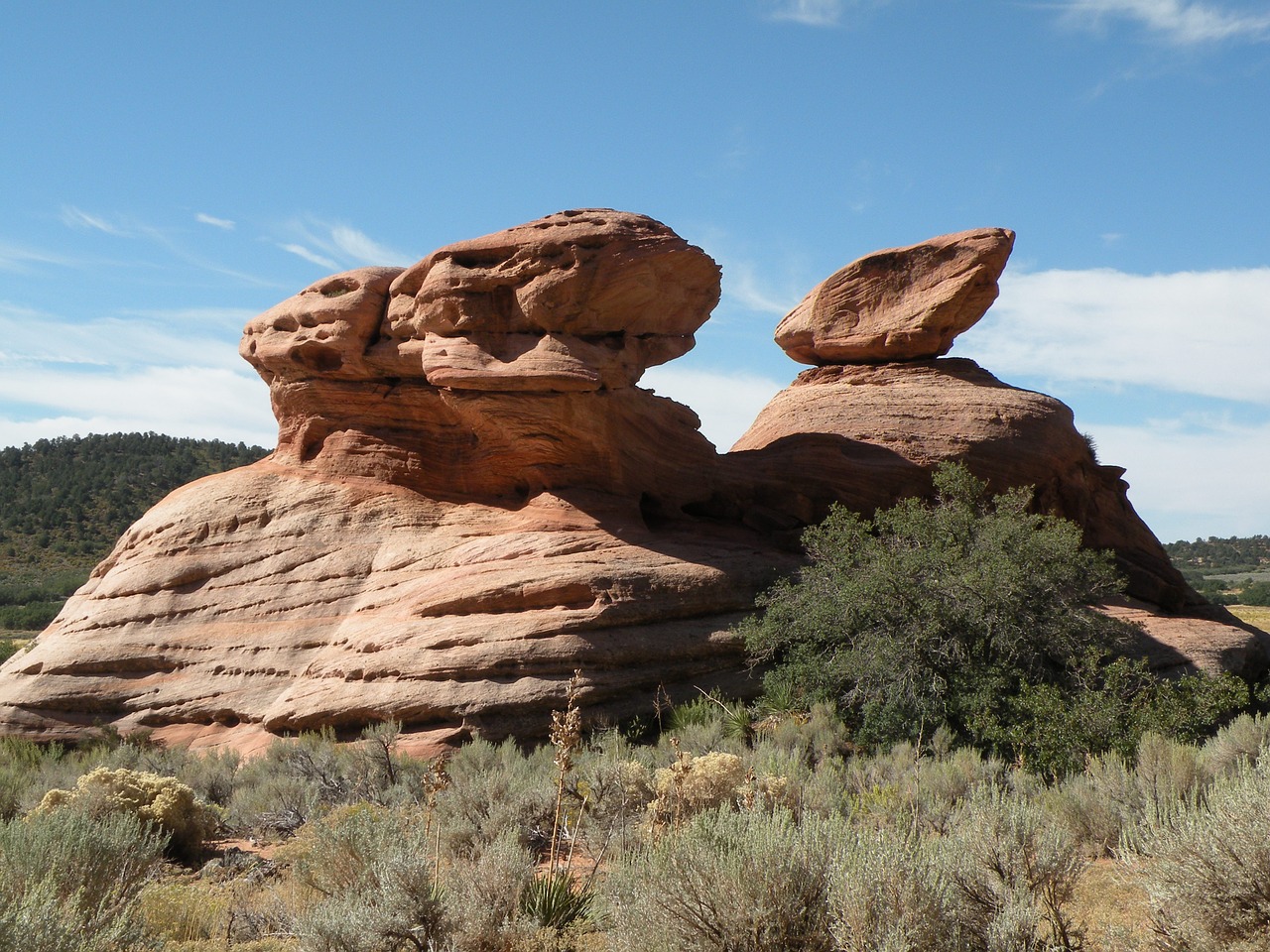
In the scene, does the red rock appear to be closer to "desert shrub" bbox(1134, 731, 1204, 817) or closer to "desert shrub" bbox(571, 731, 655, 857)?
"desert shrub" bbox(1134, 731, 1204, 817)

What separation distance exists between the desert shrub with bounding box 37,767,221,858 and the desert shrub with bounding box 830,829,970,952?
6525 millimetres

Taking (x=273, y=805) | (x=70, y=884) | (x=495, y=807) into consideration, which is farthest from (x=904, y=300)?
(x=70, y=884)

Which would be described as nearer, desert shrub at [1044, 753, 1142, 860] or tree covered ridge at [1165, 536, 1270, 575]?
desert shrub at [1044, 753, 1142, 860]

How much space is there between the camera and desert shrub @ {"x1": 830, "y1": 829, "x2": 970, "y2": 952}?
445cm

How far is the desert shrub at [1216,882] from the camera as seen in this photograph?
14.8 feet

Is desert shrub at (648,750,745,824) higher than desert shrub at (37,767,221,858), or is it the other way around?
desert shrub at (648,750,745,824)

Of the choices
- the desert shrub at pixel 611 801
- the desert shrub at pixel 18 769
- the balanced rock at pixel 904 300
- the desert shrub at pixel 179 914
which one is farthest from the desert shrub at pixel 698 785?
the balanced rock at pixel 904 300

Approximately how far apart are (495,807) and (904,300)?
1582cm

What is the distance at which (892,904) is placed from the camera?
14.8ft

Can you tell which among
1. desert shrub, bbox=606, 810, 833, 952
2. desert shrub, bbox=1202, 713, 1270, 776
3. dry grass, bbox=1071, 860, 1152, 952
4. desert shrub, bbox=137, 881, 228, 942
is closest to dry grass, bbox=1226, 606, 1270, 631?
desert shrub, bbox=1202, 713, 1270, 776

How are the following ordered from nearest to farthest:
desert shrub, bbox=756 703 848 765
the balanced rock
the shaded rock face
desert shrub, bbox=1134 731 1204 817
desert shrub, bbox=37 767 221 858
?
desert shrub, bbox=1134 731 1204 817
desert shrub, bbox=37 767 221 858
desert shrub, bbox=756 703 848 765
the shaded rock face
the balanced rock

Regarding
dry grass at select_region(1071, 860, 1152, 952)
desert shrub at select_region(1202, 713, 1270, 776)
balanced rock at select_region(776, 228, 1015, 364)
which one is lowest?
dry grass at select_region(1071, 860, 1152, 952)

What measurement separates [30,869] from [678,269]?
13168mm

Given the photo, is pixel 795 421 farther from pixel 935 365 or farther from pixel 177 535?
pixel 177 535
